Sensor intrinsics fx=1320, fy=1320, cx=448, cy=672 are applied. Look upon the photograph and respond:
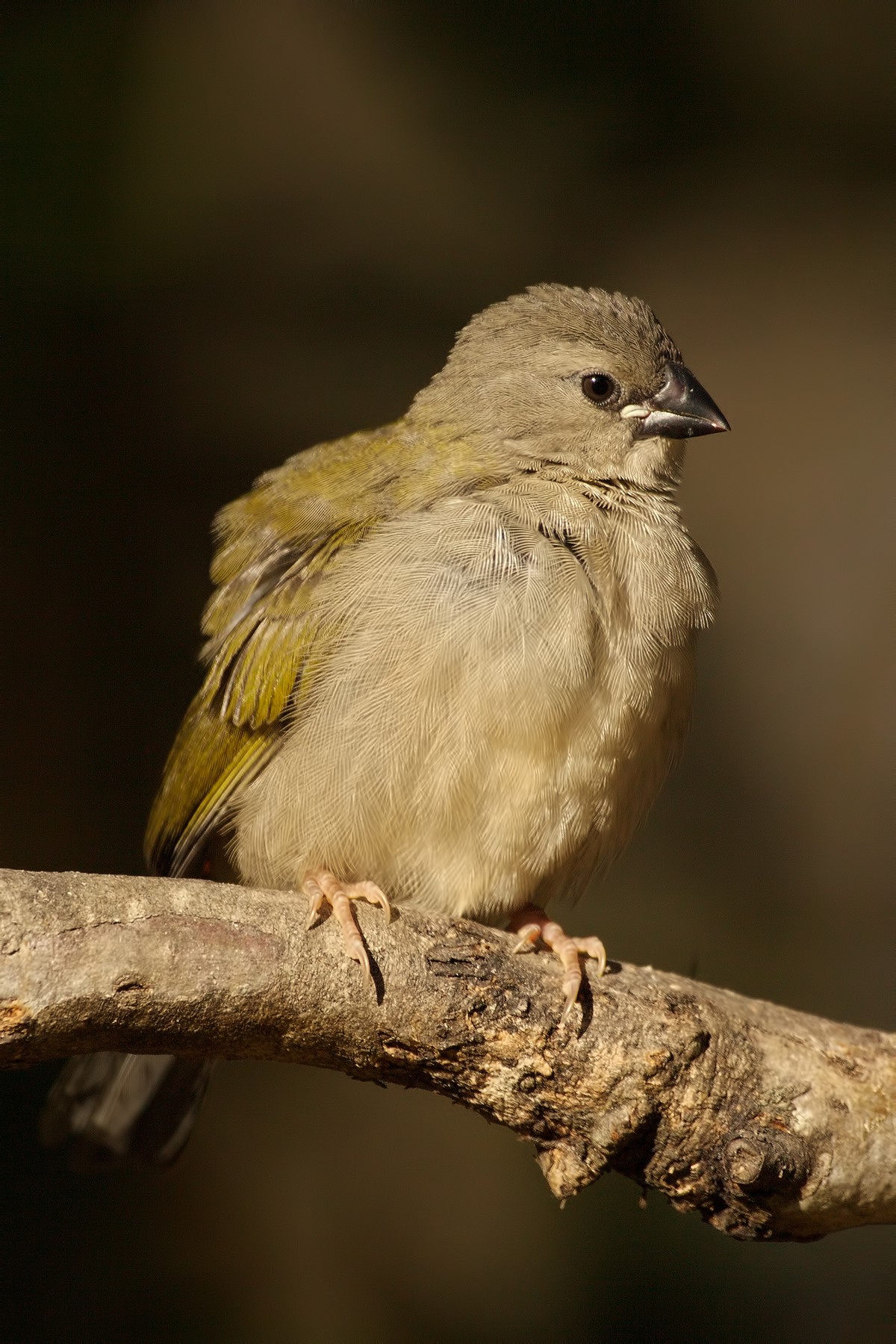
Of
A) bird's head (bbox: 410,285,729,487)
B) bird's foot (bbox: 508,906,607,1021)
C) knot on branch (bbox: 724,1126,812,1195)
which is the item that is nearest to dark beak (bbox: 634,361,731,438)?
bird's head (bbox: 410,285,729,487)

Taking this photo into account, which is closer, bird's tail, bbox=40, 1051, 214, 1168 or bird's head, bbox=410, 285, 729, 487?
bird's head, bbox=410, 285, 729, 487

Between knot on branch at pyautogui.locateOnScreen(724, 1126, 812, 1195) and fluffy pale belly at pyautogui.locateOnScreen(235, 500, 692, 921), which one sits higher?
fluffy pale belly at pyautogui.locateOnScreen(235, 500, 692, 921)

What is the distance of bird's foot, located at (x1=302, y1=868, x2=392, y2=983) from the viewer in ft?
7.88

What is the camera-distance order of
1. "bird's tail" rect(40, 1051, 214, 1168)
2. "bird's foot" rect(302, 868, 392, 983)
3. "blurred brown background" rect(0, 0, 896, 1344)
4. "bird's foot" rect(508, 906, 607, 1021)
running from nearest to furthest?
"bird's foot" rect(302, 868, 392, 983) → "bird's foot" rect(508, 906, 607, 1021) → "bird's tail" rect(40, 1051, 214, 1168) → "blurred brown background" rect(0, 0, 896, 1344)

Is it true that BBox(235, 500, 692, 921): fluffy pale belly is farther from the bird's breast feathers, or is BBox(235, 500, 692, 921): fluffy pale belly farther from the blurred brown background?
the blurred brown background

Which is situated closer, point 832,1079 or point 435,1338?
point 832,1079

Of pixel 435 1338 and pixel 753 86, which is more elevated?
pixel 753 86

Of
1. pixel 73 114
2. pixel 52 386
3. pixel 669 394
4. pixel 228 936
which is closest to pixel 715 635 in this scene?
pixel 669 394

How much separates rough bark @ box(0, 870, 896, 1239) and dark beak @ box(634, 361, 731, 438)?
129 cm

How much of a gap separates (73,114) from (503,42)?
169cm

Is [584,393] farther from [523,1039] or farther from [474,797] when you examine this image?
[523,1039]

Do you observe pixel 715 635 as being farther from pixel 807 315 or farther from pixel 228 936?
pixel 228 936

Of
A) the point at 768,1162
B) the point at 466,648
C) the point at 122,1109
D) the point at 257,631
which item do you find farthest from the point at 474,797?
the point at 122,1109

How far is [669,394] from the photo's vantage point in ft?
10.5
